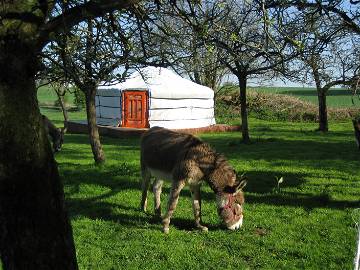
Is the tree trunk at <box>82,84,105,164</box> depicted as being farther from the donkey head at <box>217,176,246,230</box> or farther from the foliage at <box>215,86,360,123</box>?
the foliage at <box>215,86,360,123</box>

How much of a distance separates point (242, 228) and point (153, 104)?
2092cm

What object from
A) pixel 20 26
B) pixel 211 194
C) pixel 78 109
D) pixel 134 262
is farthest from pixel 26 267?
pixel 78 109

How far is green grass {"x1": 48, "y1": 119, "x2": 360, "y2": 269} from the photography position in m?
6.57

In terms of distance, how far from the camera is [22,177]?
12.2ft

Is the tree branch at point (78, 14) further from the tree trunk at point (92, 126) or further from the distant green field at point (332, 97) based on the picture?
the distant green field at point (332, 97)

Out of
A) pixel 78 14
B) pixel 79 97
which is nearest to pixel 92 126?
pixel 78 14

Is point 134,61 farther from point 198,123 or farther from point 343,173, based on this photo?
point 198,123

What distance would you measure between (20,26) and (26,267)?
1975 millimetres

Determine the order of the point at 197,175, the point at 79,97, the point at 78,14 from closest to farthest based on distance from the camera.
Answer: the point at 78,14, the point at 197,175, the point at 79,97

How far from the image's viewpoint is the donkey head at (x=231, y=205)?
7.64 m

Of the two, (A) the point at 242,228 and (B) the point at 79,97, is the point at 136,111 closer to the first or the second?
(B) the point at 79,97

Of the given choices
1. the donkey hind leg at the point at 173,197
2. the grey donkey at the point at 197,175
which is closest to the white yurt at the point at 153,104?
the grey donkey at the point at 197,175

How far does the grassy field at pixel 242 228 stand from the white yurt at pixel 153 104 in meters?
13.5

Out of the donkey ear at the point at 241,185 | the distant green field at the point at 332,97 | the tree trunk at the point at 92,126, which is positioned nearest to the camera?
the donkey ear at the point at 241,185
